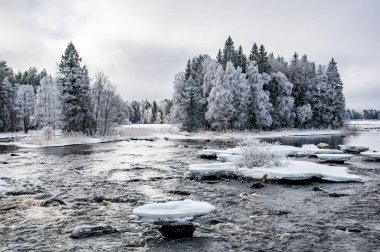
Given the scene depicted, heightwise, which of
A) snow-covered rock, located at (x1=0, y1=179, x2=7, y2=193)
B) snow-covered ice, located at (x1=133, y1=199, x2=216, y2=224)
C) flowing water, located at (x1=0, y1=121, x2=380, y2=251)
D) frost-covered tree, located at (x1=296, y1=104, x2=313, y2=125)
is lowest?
flowing water, located at (x1=0, y1=121, x2=380, y2=251)

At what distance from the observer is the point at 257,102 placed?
57312 mm

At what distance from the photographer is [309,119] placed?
218 feet

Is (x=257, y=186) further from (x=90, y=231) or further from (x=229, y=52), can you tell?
(x=229, y=52)

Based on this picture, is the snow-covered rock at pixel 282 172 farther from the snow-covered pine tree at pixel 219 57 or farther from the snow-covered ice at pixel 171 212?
the snow-covered pine tree at pixel 219 57

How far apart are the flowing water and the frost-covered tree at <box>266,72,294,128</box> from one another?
139ft

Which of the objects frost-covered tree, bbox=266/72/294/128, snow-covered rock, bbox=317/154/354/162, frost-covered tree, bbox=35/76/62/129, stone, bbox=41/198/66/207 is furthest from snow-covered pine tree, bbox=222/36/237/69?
stone, bbox=41/198/66/207

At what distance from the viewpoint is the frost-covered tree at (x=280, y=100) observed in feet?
201

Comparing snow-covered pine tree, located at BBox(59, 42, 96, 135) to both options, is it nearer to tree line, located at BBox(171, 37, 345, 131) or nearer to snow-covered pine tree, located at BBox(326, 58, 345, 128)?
tree line, located at BBox(171, 37, 345, 131)

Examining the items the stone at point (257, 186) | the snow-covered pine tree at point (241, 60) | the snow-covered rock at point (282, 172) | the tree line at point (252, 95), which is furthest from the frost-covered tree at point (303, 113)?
the stone at point (257, 186)

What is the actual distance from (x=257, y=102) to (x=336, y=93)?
70.5ft

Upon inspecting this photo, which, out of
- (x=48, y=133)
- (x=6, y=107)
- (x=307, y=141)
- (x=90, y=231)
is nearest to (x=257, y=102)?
(x=307, y=141)

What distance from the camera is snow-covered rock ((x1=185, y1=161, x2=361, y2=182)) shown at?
16.1 meters

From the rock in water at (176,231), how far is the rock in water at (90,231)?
1481mm

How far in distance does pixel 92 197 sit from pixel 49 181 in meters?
4.41
